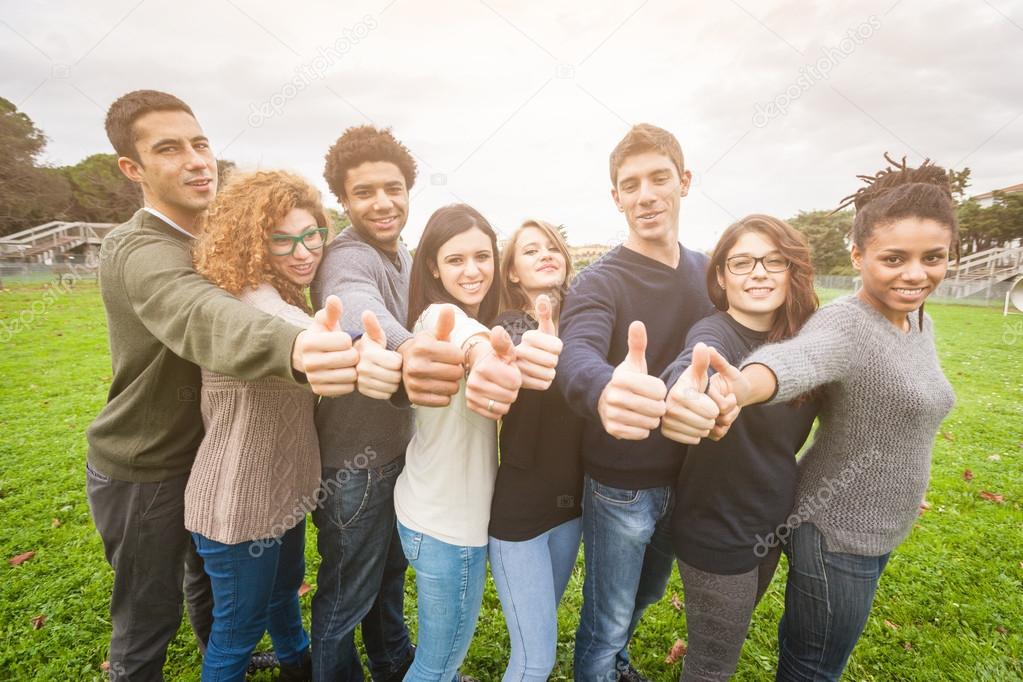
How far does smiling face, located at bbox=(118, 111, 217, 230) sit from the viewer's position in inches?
83.8

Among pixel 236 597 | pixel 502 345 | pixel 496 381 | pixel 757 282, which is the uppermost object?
pixel 757 282

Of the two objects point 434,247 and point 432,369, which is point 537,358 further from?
point 434,247

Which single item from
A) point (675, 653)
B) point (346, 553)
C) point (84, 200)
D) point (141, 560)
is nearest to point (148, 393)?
point (141, 560)

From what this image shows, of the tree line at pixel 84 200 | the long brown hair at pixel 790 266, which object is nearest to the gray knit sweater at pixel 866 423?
the long brown hair at pixel 790 266

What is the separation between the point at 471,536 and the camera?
195 cm

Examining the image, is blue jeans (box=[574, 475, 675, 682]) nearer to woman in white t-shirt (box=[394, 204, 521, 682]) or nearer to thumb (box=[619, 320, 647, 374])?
woman in white t-shirt (box=[394, 204, 521, 682])

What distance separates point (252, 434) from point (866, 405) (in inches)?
92.7

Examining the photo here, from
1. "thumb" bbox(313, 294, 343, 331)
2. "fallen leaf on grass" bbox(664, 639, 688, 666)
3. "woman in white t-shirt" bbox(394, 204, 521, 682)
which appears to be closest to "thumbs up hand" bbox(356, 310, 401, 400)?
"thumb" bbox(313, 294, 343, 331)

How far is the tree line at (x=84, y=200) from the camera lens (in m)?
25.2

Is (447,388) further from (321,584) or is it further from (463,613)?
(321,584)

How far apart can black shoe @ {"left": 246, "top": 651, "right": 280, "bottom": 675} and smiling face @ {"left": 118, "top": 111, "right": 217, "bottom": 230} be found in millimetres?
2587

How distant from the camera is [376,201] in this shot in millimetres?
2547

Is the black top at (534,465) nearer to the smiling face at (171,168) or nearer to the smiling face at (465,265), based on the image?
the smiling face at (465,265)

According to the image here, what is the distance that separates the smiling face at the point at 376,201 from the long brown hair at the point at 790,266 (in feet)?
5.42
